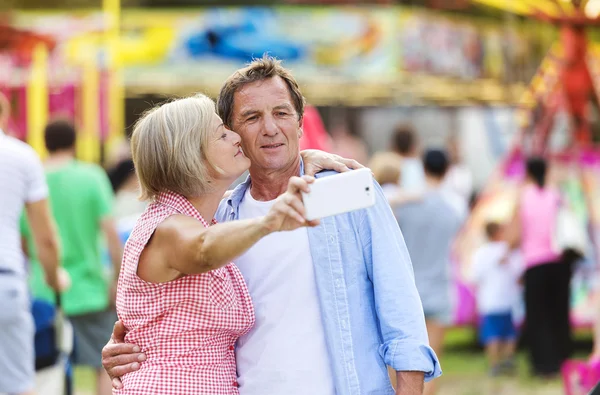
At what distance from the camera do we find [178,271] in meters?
2.55

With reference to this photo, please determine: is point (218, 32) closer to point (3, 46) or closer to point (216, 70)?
point (216, 70)

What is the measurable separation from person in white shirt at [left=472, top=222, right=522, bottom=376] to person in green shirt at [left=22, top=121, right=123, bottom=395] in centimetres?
412

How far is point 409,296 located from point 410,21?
530 inches

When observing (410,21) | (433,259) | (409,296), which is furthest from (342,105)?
(409,296)

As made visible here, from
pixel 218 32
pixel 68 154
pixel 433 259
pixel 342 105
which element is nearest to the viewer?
pixel 68 154

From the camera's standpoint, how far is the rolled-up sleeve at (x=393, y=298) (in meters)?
2.70

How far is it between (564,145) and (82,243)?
6.39 meters

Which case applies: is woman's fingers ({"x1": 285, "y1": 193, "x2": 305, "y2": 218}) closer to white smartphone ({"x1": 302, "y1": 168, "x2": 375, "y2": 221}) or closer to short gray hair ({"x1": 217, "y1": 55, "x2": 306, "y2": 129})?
white smartphone ({"x1": 302, "y1": 168, "x2": 375, "y2": 221})

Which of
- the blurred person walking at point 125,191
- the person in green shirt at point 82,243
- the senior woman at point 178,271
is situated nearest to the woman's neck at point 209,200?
the senior woman at point 178,271

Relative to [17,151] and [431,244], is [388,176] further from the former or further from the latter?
[17,151]

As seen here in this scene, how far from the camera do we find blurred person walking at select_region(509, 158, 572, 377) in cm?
883

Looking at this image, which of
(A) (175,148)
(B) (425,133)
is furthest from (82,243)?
(B) (425,133)

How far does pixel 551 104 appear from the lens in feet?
38.0

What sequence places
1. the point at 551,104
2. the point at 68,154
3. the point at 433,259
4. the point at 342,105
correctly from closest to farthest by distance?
the point at 68,154, the point at 433,259, the point at 551,104, the point at 342,105
